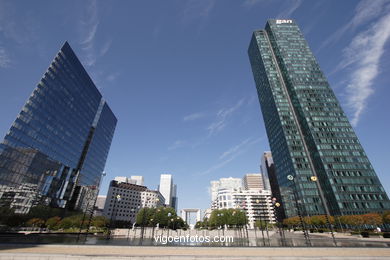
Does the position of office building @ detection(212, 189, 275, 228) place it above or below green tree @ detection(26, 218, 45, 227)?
above

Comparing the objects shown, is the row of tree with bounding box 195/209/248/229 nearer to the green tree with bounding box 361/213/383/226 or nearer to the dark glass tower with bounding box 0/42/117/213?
the green tree with bounding box 361/213/383/226

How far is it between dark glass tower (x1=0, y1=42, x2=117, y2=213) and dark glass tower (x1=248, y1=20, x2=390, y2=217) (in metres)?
97.8

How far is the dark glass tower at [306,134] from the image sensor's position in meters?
79.5

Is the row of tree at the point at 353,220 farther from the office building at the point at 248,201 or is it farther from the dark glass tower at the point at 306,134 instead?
the office building at the point at 248,201

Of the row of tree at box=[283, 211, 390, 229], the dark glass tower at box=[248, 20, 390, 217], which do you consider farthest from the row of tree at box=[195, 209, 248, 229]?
the dark glass tower at box=[248, 20, 390, 217]

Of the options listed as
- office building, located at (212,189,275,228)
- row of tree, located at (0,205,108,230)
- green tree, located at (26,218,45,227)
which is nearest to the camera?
row of tree, located at (0,205,108,230)

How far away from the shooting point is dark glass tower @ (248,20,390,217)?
79.5 meters

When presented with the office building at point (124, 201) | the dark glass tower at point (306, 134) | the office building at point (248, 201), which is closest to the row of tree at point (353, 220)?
the dark glass tower at point (306, 134)


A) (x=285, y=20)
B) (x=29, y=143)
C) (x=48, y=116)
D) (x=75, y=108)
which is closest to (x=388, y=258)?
(x=29, y=143)

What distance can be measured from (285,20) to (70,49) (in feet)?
494

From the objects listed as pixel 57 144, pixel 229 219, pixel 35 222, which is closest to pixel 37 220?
pixel 35 222

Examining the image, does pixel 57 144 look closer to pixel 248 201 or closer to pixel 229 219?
pixel 229 219

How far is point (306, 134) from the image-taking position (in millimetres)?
98688

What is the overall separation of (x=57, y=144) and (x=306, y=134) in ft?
422
